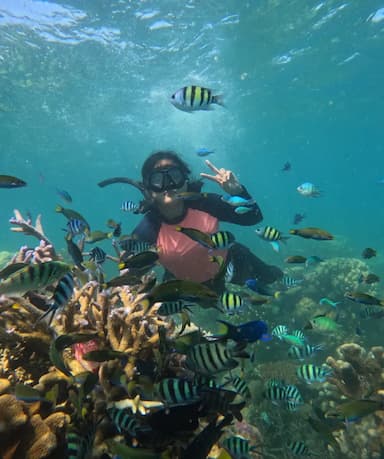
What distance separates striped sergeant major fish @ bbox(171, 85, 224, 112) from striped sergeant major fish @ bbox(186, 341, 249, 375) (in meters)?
3.20

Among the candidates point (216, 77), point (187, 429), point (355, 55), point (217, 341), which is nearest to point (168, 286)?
point (217, 341)

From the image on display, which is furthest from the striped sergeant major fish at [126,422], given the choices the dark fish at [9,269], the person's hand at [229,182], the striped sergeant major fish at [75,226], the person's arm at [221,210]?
the person's arm at [221,210]

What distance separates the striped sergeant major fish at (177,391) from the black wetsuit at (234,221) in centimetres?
403

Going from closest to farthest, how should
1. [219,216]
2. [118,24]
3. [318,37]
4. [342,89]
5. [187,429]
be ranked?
[187,429], [219,216], [118,24], [318,37], [342,89]

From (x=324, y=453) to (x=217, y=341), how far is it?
4664 mm

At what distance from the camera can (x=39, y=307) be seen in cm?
335

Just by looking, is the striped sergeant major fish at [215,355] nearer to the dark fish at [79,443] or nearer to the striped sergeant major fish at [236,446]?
the striped sergeant major fish at [236,446]

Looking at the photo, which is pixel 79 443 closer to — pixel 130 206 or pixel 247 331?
pixel 247 331

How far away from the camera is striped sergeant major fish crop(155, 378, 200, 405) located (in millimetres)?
2211

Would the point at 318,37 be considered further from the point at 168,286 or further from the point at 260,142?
the point at 260,142

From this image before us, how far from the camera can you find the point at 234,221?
Result: 690 centimetres

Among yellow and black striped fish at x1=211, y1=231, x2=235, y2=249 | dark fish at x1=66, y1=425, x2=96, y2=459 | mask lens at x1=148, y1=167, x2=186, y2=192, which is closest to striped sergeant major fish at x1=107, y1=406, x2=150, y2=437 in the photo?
dark fish at x1=66, y1=425, x2=96, y2=459

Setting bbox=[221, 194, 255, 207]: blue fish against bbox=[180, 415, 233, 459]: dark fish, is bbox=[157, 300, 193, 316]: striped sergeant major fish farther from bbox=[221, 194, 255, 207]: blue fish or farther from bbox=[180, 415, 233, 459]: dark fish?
bbox=[221, 194, 255, 207]: blue fish

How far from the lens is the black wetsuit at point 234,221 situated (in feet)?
21.2
